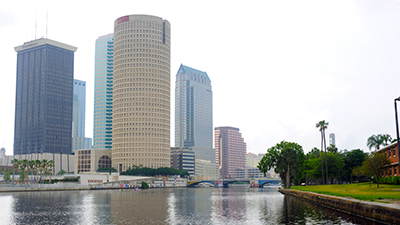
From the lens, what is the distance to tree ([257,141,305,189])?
15188 cm

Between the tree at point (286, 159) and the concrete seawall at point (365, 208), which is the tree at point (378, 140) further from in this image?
the concrete seawall at point (365, 208)

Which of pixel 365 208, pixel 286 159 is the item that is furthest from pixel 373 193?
pixel 286 159

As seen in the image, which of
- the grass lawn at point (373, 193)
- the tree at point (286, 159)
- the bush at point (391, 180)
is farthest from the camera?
the tree at point (286, 159)

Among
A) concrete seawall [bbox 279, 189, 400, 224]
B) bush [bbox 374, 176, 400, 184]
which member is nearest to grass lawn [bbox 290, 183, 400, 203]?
concrete seawall [bbox 279, 189, 400, 224]

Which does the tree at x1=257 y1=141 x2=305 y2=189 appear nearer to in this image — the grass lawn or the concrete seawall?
the grass lawn

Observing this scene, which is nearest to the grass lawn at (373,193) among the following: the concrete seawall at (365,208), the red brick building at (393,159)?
the concrete seawall at (365,208)

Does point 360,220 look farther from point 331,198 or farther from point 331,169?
point 331,169

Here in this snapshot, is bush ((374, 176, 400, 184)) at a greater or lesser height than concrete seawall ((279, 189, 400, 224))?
greater

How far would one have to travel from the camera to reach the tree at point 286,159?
152 metres

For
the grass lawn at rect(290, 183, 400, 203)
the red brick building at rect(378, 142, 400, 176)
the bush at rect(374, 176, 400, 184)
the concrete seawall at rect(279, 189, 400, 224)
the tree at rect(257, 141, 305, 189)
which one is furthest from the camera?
the tree at rect(257, 141, 305, 189)

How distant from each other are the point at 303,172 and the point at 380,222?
11927 centimetres

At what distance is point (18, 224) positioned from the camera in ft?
190

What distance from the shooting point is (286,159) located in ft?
502

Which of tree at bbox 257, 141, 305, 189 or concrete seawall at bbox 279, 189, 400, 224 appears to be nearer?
concrete seawall at bbox 279, 189, 400, 224
